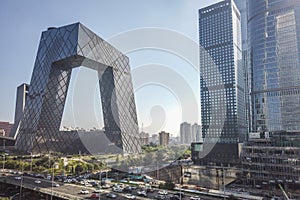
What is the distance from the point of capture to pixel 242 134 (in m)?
62.1

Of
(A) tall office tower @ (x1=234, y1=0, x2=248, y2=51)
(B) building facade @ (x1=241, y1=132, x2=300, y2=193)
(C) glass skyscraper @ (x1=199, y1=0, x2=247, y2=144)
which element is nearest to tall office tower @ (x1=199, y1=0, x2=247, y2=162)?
(C) glass skyscraper @ (x1=199, y1=0, x2=247, y2=144)

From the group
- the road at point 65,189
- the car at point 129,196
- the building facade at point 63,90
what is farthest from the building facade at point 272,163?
the building facade at point 63,90

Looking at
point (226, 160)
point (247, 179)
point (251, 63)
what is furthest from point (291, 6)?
point (247, 179)

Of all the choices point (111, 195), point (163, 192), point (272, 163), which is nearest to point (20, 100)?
point (111, 195)

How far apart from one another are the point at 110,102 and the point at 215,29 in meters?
36.9

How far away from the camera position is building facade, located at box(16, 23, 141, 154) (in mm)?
37500

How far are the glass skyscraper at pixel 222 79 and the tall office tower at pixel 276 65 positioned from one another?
614 inches

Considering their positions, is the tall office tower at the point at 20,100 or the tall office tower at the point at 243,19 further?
the tall office tower at the point at 243,19

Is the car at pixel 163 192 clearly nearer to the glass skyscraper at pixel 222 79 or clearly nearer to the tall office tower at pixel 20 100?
the glass skyscraper at pixel 222 79

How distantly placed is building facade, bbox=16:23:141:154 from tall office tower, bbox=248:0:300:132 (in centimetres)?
2432

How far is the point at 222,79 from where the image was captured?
2515 inches

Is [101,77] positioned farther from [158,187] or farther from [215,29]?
[215,29]

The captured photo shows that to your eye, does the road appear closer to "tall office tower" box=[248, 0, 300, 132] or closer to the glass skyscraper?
"tall office tower" box=[248, 0, 300, 132]

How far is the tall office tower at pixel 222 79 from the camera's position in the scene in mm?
60312
